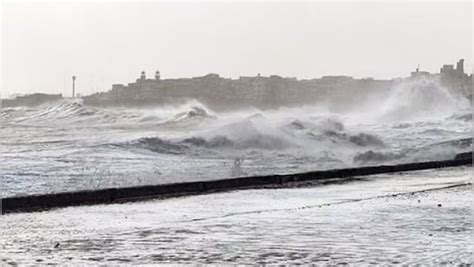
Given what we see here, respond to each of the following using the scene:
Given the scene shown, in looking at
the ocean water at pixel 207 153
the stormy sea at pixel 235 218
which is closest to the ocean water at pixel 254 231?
the stormy sea at pixel 235 218

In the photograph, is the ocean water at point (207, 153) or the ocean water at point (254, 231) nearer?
the ocean water at point (254, 231)

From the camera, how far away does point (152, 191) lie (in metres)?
9.38

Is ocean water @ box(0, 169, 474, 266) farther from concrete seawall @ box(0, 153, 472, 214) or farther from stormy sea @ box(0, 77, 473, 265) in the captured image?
concrete seawall @ box(0, 153, 472, 214)

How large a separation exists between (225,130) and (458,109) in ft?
117

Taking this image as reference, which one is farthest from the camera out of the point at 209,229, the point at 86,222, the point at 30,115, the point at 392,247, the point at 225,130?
the point at 30,115

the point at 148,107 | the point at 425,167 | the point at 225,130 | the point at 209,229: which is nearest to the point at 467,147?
the point at 225,130

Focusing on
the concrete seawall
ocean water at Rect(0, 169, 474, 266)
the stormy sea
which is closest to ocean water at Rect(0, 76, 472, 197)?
the stormy sea

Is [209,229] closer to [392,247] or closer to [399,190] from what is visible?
[392,247]

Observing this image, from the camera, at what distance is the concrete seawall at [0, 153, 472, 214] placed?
8083mm

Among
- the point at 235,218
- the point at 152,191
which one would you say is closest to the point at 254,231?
the point at 235,218

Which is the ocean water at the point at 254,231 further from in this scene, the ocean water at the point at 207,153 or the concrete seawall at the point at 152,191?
the ocean water at the point at 207,153

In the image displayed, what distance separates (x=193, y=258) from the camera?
509 centimetres

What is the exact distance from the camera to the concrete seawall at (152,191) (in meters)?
8.08

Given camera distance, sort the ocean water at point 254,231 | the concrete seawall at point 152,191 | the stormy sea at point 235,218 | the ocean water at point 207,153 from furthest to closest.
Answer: the ocean water at point 207,153
the concrete seawall at point 152,191
the stormy sea at point 235,218
the ocean water at point 254,231
